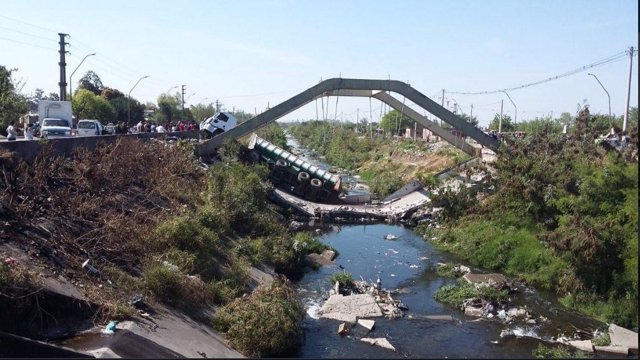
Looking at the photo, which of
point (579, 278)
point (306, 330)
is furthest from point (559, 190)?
point (306, 330)

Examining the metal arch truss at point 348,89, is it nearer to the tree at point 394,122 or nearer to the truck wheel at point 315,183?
the truck wheel at point 315,183

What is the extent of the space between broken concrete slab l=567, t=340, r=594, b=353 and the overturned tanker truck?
23986 millimetres

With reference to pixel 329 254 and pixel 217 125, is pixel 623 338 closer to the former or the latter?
pixel 329 254

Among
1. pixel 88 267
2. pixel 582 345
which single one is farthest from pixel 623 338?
pixel 88 267

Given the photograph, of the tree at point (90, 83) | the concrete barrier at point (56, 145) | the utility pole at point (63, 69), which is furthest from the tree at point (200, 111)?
the concrete barrier at point (56, 145)

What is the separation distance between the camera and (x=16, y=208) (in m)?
12.7

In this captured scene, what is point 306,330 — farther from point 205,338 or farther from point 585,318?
point 585,318

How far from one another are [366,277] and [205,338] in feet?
32.0

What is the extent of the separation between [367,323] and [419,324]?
5.27 feet

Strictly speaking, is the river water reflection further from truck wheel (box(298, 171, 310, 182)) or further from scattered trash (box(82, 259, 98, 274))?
truck wheel (box(298, 171, 310, 182))

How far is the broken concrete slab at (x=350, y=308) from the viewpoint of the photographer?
15545 millimetres

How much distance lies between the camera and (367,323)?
14906 millimetres

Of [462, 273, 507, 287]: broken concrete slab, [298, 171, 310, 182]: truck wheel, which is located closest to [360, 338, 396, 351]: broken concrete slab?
[462, 273, 507, 287]: broken concrete slab

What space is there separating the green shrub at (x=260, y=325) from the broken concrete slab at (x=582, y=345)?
702 centimetres
